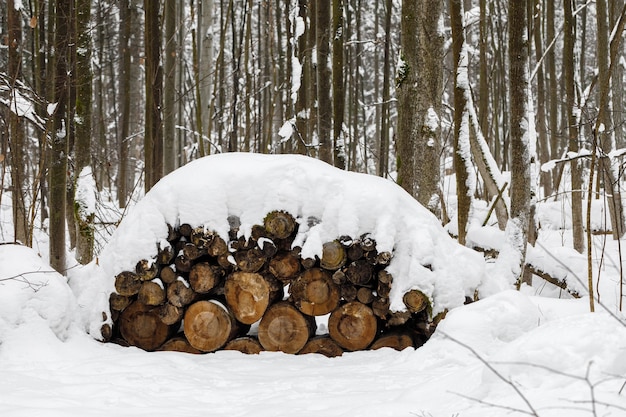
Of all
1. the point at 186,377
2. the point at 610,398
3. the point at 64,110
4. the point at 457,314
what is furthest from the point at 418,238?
the point at 64,110

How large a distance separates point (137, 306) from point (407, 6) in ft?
14.5

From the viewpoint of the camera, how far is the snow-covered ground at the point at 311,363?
2408 mm

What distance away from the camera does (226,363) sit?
4.31 meters

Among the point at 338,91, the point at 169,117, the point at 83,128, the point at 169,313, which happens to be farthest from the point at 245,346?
the point at 169,117

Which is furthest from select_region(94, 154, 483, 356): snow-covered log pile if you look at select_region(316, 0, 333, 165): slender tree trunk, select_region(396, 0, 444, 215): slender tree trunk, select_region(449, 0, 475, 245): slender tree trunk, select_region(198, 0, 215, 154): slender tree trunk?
select_region(198, 0, 215, 154): slender tree trunk

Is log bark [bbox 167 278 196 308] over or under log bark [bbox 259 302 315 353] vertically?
over

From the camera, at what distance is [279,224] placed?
4.53 metres

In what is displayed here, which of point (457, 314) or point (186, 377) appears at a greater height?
point (457, 314)

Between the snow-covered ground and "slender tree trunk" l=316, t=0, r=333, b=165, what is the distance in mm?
3308

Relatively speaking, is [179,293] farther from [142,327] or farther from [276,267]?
[276,267]

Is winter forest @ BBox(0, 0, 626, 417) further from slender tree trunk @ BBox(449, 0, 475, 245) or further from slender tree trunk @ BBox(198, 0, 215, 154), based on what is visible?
slender tree trunk @ BBox(198, 0, 215, 154)

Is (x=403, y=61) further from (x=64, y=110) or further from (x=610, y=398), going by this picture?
(x=610, y=398)

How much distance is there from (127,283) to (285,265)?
3.98 ft

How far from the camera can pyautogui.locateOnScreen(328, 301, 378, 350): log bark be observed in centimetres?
455
